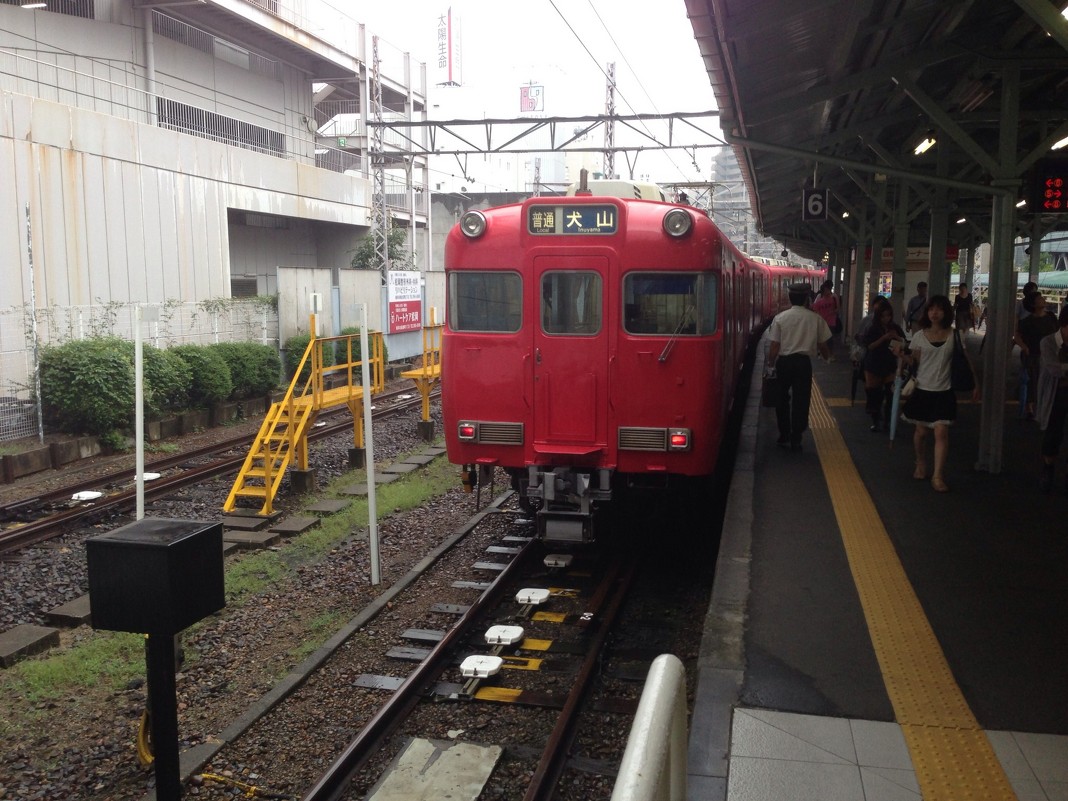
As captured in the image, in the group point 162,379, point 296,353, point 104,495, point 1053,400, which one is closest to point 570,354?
point 1053,400

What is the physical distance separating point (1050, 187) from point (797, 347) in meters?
2.56

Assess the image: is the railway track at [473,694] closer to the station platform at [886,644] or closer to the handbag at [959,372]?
the station platform at [886,644]

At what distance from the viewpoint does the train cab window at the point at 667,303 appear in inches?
275

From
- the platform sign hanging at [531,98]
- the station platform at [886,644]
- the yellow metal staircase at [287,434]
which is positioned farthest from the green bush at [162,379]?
the platform sign hanging at [531,98]

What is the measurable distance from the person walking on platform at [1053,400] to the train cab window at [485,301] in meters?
4.24

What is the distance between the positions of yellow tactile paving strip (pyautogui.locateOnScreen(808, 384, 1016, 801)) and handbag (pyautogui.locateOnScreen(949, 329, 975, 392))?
1285 mm

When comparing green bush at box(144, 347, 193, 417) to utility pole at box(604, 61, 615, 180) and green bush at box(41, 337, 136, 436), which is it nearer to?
green bush at box(41, 337, 136, 436)

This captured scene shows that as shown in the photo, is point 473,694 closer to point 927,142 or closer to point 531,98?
point 927,142

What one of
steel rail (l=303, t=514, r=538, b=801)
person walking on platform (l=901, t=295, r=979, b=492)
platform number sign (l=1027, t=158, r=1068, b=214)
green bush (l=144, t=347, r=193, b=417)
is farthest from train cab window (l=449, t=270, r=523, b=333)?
green bush (l=144, t=347, r=193, b=417)

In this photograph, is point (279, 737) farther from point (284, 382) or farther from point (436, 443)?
point (284, 382)

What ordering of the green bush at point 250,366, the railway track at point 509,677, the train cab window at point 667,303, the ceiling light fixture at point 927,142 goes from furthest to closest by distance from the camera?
the green bush at point 250,366 < the ceiling light fixture at point 927,142 < the train cab window at point 667,303 < the railway track at point 509,677

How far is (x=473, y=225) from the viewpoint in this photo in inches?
283

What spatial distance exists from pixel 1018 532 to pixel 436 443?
8.81 m

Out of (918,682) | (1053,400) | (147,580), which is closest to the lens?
(147,580)
